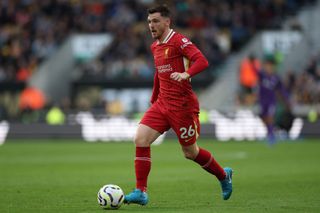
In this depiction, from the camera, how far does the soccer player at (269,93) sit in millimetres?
23734

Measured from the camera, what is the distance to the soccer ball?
945cm

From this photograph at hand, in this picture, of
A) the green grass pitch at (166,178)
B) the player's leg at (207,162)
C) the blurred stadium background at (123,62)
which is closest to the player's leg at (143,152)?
the green grass pitch at (166,178)

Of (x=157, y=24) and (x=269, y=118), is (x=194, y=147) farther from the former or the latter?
(x=269, y=118)

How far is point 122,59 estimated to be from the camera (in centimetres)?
3359

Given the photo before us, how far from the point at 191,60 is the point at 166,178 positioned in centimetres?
478

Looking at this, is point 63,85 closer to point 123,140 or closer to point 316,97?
point 123,140

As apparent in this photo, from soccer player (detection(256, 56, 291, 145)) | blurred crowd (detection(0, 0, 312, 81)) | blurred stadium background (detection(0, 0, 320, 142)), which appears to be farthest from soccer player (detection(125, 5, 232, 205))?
blurred crowd (detection(0, 0, 312, 81))

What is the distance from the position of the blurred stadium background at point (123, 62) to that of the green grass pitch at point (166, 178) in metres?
4.48

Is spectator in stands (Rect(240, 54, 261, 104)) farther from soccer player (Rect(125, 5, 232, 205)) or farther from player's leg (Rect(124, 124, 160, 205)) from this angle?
player's leg (Rect(124, 124, 160, 205))

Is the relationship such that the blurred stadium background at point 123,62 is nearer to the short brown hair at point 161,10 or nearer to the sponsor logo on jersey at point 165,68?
the sponsor logo on jersey at point 165,68

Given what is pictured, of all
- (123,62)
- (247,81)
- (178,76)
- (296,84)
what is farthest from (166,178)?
(123,62)

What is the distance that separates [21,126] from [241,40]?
946cm

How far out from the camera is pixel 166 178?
46.5ft

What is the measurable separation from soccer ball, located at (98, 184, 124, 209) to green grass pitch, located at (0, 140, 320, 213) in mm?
90
